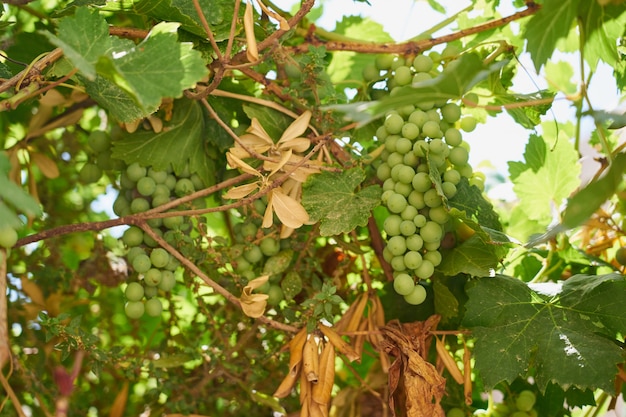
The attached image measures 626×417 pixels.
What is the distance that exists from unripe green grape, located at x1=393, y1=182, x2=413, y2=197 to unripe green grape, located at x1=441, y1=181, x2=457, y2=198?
44mm

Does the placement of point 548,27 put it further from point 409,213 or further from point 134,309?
point 134,309

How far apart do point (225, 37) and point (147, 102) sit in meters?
0.25

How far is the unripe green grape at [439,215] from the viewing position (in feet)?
2.94

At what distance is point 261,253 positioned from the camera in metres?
1.01

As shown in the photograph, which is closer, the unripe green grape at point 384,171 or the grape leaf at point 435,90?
the grape leaf at point 435,90

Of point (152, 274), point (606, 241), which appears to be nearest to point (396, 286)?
point (152, 274)

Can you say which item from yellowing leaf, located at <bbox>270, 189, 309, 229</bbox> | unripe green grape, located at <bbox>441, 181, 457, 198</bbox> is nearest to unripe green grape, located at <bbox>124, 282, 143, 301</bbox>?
yellowing leaf, located at <bbox>270, 189, 309, 229</bbox>

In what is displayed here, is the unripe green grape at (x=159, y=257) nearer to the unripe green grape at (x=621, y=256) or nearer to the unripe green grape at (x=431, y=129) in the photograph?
the unripe green grape at (x=431, y=129)

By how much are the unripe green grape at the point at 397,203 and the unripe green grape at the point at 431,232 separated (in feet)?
0.13

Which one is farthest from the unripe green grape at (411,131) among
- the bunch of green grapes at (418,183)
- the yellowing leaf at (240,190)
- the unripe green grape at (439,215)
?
the yellowing leaf at (240,190)

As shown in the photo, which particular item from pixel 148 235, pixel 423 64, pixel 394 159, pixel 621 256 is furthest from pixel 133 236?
pixel 621 256

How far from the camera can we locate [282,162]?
0.89 m

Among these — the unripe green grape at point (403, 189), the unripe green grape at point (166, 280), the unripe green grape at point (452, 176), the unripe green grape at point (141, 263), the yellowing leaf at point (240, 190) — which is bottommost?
the unripe green grape at point (166, 280)

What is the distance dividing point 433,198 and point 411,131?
99 millimetres
